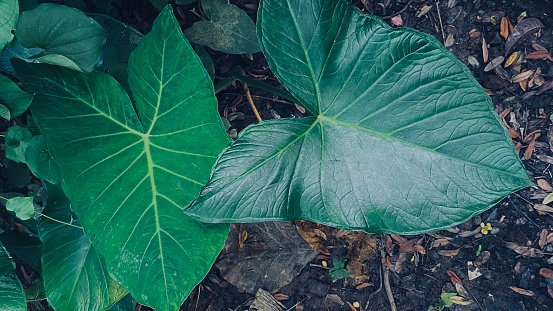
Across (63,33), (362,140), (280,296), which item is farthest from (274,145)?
(280,296)

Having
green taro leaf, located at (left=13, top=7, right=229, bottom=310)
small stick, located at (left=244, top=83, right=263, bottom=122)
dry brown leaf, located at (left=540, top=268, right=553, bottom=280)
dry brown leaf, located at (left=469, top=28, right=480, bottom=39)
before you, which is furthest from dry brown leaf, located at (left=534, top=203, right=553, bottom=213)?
green taro leaf, located at (left=13, top=7, right=229, bottom=310)

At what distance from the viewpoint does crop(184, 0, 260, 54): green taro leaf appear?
1.43 m

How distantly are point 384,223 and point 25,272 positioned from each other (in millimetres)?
1228

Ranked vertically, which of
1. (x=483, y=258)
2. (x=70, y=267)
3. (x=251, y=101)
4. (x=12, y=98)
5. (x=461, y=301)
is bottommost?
(x=461, y=301)

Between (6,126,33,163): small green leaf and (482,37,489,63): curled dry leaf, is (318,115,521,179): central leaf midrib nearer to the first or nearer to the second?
(6,126,33,163): small green leaf

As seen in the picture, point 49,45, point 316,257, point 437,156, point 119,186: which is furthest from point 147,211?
point 316,257

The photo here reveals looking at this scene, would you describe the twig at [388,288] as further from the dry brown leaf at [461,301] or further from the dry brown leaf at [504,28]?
the dry brown leaf at [504,28]

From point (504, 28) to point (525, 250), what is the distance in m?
0.68

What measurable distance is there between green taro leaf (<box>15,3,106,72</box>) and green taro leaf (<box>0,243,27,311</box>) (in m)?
0.43

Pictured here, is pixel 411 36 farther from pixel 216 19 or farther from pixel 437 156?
pixel 216 19

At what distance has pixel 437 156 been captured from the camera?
1.03 meters

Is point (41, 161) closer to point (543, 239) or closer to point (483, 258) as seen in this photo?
point (483, 258)

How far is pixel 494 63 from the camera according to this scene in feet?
5.50

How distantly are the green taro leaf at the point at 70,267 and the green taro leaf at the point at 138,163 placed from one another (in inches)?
7.3
